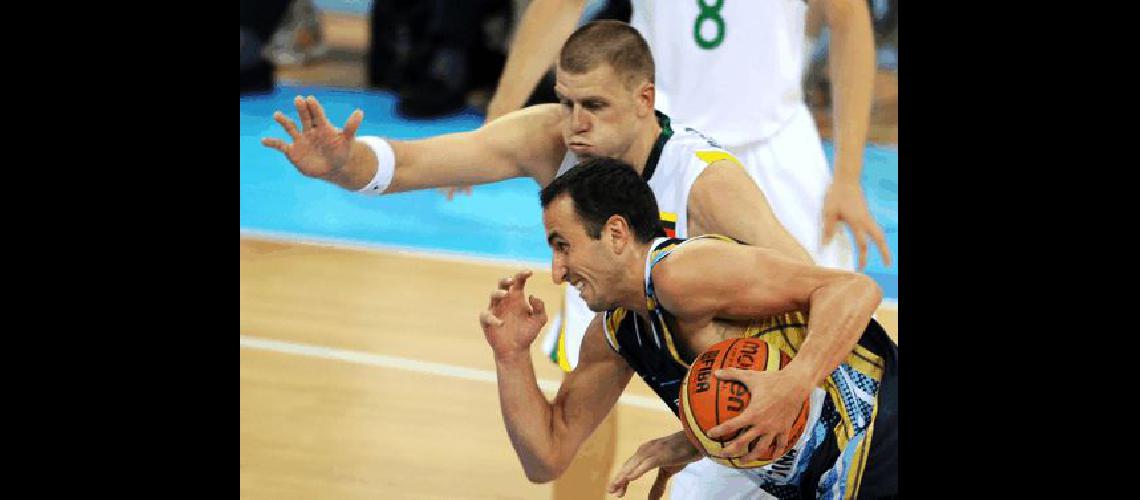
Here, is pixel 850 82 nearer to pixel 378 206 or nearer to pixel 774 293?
pixel 774 293

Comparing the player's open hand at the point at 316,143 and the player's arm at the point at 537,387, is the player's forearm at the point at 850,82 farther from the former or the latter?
the player's open hand at the point at 316,143

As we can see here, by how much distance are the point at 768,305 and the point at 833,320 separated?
0.60 feet

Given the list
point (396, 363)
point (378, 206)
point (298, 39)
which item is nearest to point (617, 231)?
point (396, 363)

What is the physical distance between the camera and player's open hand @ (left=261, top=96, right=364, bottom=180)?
411cm

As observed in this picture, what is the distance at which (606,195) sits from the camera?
3.86 metres

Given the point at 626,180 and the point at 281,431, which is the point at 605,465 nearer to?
the point at 281,431

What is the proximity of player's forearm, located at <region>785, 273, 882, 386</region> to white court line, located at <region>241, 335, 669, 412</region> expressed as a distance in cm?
290

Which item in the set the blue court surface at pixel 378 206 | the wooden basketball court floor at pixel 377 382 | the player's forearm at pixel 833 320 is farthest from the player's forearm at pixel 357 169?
the blue court surface at pixel 378 206

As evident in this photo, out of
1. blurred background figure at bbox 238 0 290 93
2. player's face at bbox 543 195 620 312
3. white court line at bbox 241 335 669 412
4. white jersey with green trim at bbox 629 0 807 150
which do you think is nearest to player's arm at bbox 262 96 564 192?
white jersey with green trim at bbox 629 0 807 150

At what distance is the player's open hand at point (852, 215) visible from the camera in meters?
4.73

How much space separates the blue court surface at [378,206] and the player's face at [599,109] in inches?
141

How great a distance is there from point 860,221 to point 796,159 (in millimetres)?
417

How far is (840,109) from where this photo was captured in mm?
4730
